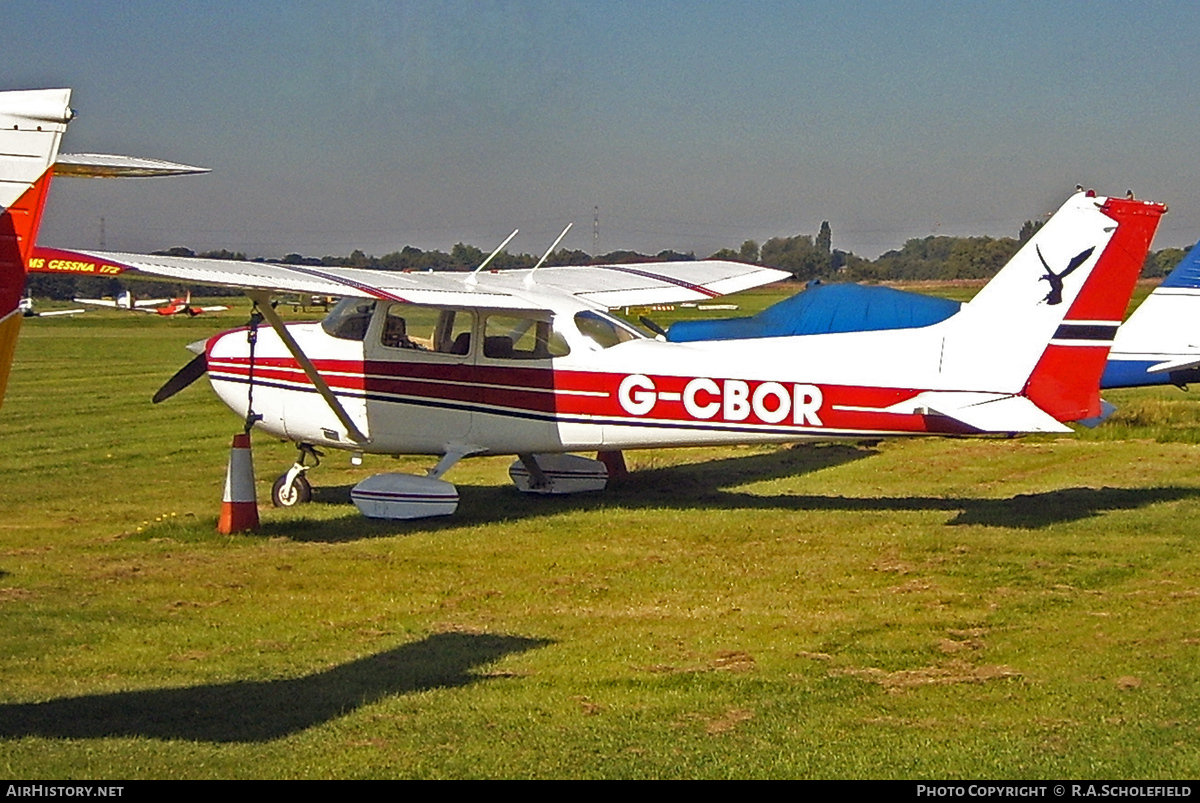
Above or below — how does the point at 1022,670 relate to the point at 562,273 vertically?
below

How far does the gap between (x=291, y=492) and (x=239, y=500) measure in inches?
75.1

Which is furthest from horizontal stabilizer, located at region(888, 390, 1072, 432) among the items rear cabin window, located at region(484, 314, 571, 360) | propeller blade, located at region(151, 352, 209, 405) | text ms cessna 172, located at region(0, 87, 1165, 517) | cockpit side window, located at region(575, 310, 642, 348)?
propeller blade, located at region(151, 352, 209, 405)

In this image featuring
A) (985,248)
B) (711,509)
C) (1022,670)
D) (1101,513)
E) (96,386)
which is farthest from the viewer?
(985,248)

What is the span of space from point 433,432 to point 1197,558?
5.90 m

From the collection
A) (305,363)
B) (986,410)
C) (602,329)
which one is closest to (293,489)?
(305,363)

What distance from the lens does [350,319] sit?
1195 centimetres

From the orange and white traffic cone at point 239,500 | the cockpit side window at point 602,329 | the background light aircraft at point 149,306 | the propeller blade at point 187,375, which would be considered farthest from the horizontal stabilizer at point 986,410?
the background light aircraft at point 149,306

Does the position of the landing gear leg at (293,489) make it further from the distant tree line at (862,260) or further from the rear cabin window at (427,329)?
the distant tree line at (862,260)

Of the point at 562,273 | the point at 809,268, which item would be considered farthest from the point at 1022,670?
the point at 809,268

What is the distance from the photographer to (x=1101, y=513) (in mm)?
10672

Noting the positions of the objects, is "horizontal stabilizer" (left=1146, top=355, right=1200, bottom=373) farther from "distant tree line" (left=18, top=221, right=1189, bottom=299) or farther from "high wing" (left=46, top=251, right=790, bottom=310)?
"distant tree line" (left=18, top=221, right=1189, bottom=299)

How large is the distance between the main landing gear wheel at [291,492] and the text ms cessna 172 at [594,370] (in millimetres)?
28

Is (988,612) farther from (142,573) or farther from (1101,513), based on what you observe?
(142,573)

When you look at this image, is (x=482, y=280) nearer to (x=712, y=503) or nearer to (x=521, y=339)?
(x=521, y=339)
